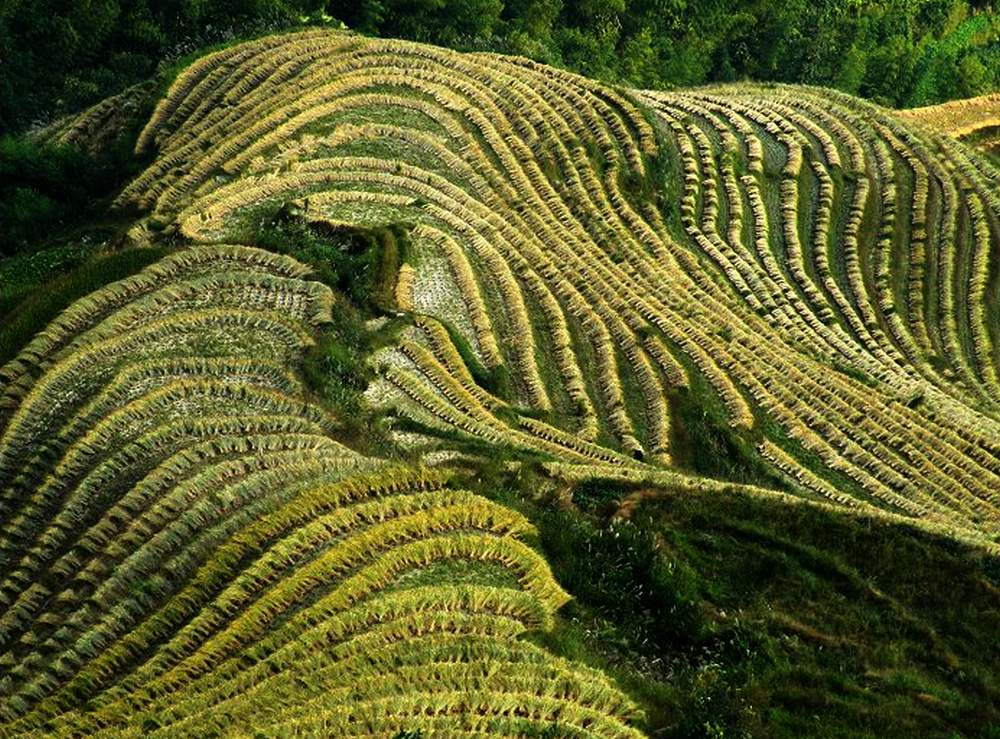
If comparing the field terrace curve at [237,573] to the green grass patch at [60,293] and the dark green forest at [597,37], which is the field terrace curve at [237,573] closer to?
the green grass patch at [60,293]

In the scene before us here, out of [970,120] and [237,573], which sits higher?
[970,120]

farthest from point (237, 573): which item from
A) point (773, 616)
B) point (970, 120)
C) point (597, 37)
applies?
point (597, 37)

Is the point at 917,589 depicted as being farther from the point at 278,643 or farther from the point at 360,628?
the point at 278,643

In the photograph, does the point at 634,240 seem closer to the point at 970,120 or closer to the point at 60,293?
the point at 60,293

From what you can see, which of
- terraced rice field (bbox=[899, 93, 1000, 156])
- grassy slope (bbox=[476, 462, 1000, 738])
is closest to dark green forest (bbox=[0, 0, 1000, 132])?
terraced rice field (bbox=[899, 93, 1000, 156])

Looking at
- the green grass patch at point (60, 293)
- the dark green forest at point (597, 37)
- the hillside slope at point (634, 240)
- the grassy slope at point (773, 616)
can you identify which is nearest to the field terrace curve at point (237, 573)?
the grassy slope at point (773, 616)
